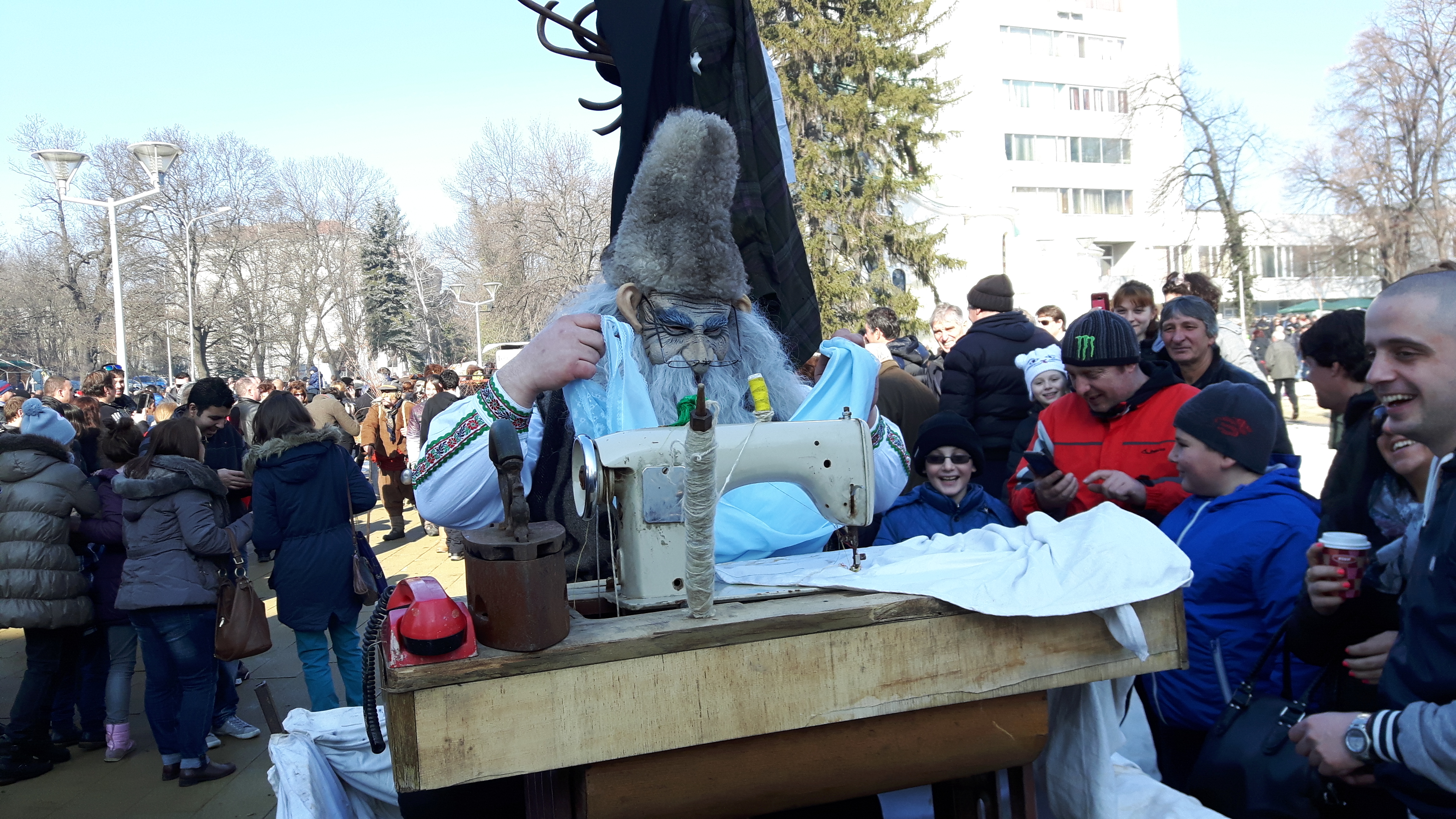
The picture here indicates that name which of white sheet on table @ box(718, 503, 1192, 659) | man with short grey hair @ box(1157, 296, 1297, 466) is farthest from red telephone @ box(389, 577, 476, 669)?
man with short grey hair @ box(1157, 296, 1297, 466)

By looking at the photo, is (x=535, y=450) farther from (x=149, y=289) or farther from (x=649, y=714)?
(x=149, y=289)

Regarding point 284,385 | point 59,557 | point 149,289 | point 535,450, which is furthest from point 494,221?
point 535,450

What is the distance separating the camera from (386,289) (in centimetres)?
3681

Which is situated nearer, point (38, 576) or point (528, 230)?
point (38, 576)

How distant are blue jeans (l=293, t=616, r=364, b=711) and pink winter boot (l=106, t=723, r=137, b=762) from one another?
2.66ft

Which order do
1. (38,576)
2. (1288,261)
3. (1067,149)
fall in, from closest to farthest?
(38,576) < (1067,149) < (1288,261)

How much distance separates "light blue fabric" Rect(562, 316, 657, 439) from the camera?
5.98 feet

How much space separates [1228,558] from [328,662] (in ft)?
12.0

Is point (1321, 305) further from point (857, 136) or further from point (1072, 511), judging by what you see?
point (1072, 511)

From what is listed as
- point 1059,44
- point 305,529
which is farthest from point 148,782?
point 1059,44

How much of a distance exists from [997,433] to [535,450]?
10.3 ft

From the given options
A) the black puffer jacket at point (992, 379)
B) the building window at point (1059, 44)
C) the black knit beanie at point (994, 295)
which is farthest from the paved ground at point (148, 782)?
the building window at point (1059, 44)

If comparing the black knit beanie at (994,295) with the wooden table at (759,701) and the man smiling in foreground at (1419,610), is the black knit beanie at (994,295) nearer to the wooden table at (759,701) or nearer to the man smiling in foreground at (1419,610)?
the man smiling in foreground at (1419,610)

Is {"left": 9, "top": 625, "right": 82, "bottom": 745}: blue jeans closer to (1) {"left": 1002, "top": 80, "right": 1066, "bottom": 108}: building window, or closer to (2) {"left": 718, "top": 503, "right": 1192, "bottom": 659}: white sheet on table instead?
(2) {"left": 718, "top": 503, "right": 1192, "bottom": 659}: white sheet on table
